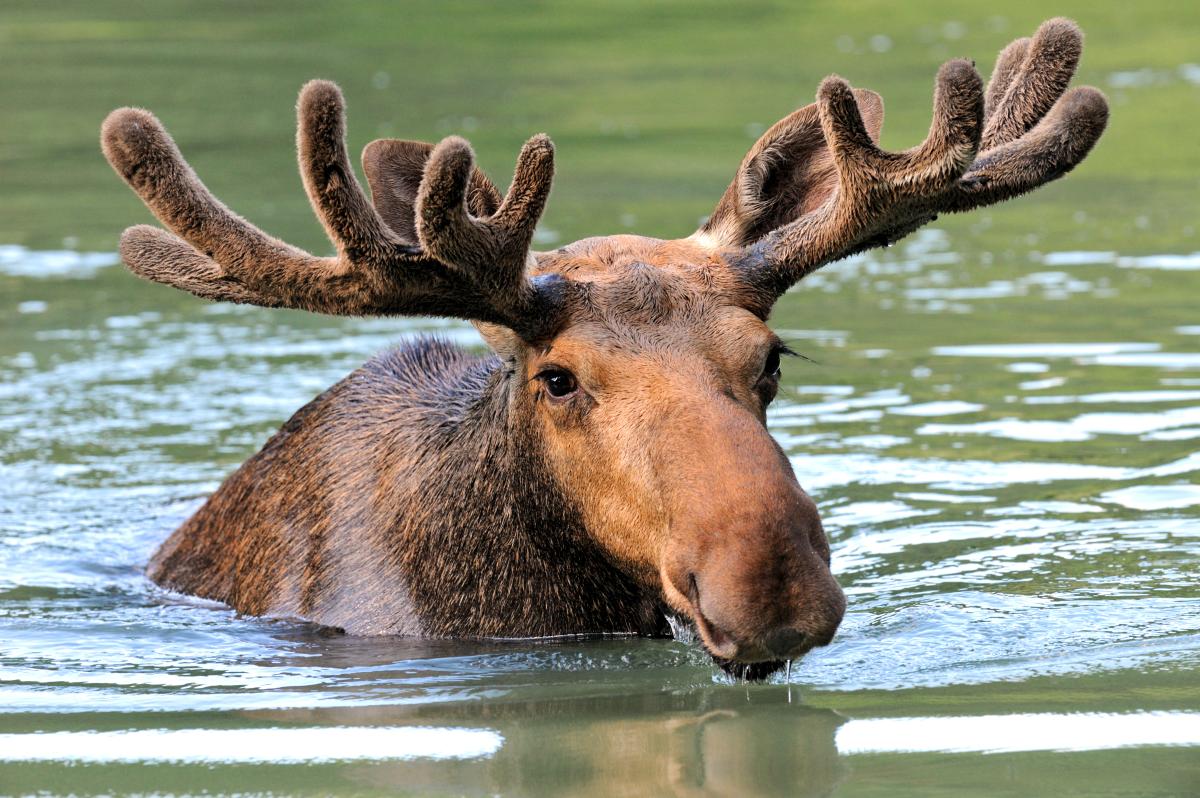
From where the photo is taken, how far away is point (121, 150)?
6031 millimetres

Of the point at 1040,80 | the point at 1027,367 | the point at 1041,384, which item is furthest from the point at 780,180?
the point at 1027,367

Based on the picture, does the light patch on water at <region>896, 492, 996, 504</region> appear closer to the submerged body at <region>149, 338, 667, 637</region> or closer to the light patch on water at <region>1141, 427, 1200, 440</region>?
the light patch on water at <region>1141, 427, 1200, 440</region>

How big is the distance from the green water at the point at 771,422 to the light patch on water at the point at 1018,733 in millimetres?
16

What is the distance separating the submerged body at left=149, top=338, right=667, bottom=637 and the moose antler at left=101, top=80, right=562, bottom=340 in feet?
1.64

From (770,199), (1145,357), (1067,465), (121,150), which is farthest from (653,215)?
(121,150)

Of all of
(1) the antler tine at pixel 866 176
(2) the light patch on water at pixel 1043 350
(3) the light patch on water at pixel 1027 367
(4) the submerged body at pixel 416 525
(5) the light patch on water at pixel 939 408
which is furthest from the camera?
(2) the light patch on water at pixel 1043 350

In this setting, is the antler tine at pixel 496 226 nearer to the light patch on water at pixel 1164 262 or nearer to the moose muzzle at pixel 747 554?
the moose muzzle at pixel 747 554

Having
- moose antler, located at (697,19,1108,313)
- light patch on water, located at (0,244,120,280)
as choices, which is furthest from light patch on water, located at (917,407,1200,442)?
light patch on water, located at (0,244,120,280)

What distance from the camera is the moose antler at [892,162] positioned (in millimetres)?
6039

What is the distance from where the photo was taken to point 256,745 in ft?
18.0

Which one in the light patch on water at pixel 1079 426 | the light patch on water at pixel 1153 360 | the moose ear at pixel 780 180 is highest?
the moose ear at pixel 780 180

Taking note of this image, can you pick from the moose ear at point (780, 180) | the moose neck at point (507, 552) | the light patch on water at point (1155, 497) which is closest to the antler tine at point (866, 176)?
the moose ear at point (780, 180)

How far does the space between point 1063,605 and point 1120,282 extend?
617 centimetres

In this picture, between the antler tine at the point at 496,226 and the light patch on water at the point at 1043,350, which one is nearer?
the antler tine at the point at 496,226
